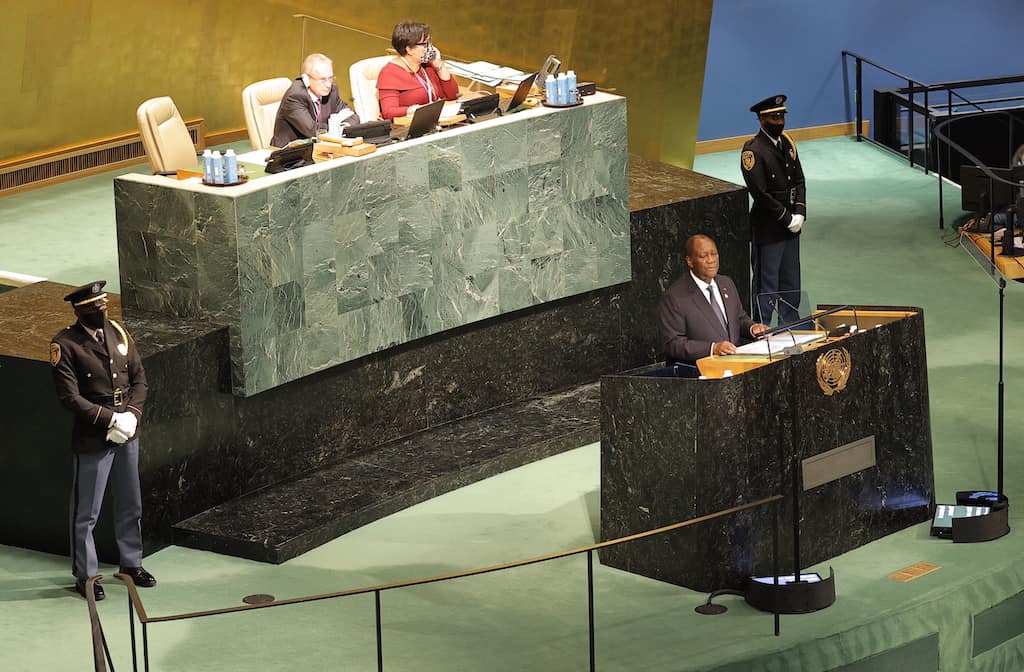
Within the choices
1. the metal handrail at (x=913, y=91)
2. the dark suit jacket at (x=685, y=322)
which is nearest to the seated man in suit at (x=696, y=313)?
the dark suit jacket at (x=685, y=322)

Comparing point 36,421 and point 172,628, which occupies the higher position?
point 36,421

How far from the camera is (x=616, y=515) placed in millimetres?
7492

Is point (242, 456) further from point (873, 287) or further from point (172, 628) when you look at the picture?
point (873, 287)

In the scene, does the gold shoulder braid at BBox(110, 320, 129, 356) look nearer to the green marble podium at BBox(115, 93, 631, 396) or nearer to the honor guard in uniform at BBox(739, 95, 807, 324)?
the green marble podium at BBox(115, 93, 631, 396)

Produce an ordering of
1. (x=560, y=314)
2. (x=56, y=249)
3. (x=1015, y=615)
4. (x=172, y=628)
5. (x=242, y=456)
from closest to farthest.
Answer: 1. (x=172, y=628)
2. (x=1015, y=615)
3. (x=242, y=456)
4. (x=560, y=314)
5. (x=56, y=249)

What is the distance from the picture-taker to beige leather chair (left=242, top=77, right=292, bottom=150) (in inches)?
382

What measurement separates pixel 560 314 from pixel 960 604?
328cm

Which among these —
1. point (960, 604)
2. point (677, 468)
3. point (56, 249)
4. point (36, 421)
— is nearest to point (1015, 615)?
point (960, 604)

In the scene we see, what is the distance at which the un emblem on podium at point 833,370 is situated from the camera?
737 centimetres

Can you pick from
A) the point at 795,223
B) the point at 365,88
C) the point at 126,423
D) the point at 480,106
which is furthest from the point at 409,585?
the point at 365,88

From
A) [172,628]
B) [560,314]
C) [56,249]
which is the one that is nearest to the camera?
[172,628]

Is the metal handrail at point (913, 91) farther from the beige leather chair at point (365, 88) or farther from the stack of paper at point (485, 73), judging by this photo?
the beige leather chair at point (365, 88)

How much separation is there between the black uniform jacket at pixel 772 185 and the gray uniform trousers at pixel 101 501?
14.1ft

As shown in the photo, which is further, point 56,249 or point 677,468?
Result: point 56,249
